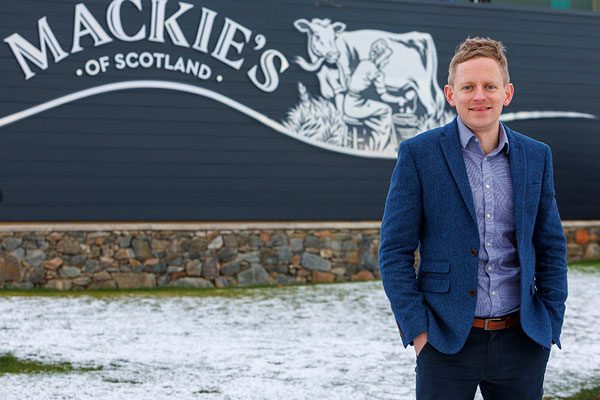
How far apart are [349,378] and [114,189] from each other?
200 inches

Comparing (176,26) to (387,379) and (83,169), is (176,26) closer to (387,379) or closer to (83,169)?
(83,169)

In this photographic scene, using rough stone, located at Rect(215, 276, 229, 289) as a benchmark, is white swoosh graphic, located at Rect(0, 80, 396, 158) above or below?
above

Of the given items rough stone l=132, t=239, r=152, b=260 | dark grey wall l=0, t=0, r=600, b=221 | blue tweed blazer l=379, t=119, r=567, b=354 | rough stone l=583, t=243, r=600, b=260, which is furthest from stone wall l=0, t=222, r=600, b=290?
blue tweed blazer l=379, t=119, r=567, b=354

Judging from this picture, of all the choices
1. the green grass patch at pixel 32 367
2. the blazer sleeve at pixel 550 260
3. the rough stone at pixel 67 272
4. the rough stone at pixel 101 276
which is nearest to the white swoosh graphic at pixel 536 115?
the rough stone at pixel 101 276

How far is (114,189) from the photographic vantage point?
1016 cm

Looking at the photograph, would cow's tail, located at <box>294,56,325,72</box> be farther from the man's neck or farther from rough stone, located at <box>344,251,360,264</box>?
the man's neck

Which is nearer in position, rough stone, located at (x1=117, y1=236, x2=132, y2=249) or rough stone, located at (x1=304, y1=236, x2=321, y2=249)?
rough stone, located at (x1=117, y1=236, x2=132, y2=249)

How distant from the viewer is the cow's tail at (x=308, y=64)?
35.4 feet

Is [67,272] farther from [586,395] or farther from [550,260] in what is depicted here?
[550,260]

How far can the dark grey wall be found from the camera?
32.7 ft

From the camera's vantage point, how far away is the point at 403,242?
2.61 m

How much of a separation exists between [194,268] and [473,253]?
7.93 m

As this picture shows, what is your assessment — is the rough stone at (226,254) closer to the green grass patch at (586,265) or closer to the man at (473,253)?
the green grass patch at (586,265)

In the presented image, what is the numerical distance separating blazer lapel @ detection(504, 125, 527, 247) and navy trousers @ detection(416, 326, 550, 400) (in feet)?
1.00
